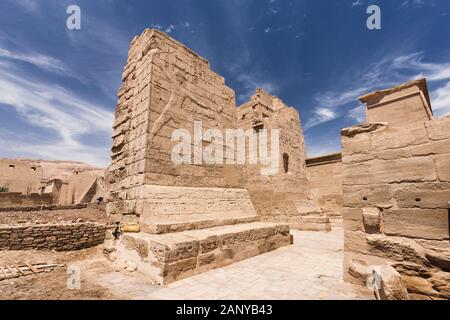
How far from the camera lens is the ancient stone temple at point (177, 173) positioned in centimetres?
423

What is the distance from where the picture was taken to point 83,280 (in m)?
3.75

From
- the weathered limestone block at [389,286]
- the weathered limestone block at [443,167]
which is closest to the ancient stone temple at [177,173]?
the weathered limestone block at [389,286]

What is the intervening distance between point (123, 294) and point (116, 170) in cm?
410

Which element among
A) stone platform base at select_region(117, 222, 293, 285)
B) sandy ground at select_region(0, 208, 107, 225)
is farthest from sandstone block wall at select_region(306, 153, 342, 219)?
sandy ground at select_region(0, 208, 107, 225)

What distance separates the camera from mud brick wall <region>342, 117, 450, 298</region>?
2613 mm

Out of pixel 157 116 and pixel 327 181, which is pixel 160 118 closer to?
pixel 157 116

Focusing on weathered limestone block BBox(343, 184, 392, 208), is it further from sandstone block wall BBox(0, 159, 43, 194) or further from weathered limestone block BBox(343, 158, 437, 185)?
sandstone block wall BBox(0, 159, 43, 194)

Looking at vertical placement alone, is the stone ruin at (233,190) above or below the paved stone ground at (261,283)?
above
